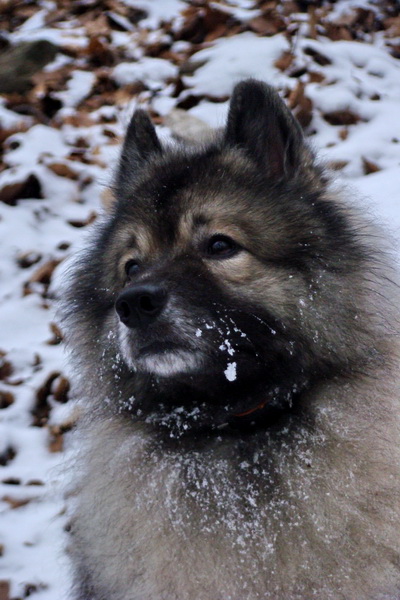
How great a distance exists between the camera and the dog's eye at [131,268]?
258 cm

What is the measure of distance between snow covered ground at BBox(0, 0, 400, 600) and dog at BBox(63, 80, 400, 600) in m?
0.56

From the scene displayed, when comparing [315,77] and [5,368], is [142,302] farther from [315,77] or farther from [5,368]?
[315,77]

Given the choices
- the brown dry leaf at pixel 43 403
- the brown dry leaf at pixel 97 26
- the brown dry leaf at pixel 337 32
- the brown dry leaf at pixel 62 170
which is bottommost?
the brown dry leaf at pixel 43 403

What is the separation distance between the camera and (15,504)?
134 inches

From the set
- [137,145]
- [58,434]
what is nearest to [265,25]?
[137,145]

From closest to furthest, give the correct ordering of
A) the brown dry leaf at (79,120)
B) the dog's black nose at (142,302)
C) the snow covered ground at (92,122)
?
the dog's black nose at (142,302)
the snow covered ground at (92,122)
the brown dry leaf at (79,120)

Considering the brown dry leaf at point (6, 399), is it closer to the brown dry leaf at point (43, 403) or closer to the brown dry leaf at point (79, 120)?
the brown dry leaf at point (43, 403)

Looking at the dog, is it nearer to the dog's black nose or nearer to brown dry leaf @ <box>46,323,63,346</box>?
the dog's black nose

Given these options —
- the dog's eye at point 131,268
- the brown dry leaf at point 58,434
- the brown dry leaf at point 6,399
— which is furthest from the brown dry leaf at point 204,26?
the dog's eye at point 131,268

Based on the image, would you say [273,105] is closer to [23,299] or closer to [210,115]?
[23,299]

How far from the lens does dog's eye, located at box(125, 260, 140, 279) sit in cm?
258

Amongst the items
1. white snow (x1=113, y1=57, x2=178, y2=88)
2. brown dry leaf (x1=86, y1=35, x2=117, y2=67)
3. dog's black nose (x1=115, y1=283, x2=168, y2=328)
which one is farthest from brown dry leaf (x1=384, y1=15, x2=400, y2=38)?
dog's black nose (x1=115, y1=283, x2=168, y2=328)

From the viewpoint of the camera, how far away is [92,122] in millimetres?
5996

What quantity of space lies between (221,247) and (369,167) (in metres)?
2.68
